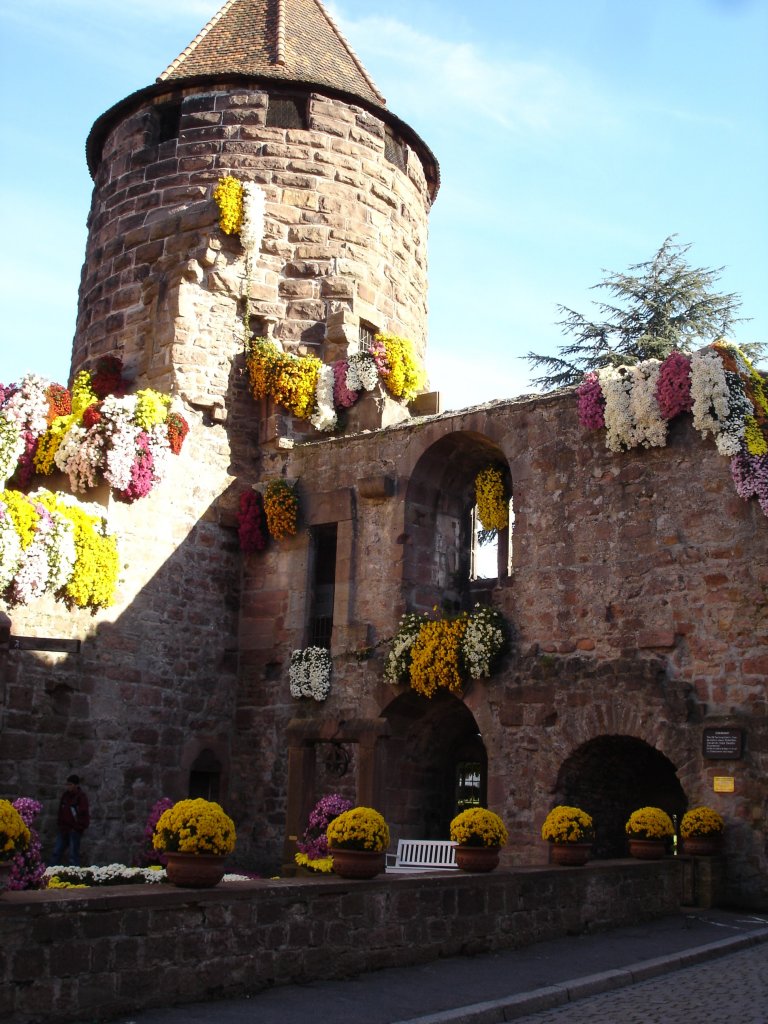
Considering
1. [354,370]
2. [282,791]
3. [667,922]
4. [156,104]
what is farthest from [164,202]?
[667,922]

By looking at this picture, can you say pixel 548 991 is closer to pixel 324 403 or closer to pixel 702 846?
pixel 702 846

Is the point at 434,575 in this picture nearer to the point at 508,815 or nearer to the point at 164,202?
the point at 508,815

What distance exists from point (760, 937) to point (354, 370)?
34.4 feet

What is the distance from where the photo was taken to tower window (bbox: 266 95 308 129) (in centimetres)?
1948

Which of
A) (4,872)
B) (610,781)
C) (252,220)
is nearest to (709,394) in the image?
(610,781)

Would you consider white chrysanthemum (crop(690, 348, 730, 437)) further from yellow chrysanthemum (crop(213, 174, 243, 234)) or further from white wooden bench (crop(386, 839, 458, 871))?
yellow chrysanthemum (crop(213, 174, 243, 234))

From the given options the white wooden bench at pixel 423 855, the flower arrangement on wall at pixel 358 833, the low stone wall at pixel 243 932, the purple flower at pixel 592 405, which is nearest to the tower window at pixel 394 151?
the purple flower at pixel 592 405

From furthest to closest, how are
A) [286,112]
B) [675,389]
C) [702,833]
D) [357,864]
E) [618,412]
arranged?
[286,112] → [618,412] → [675,389] → [702,833] → [357,864]

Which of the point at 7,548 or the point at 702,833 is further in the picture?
the point at 7,548

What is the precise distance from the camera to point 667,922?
10.7 m

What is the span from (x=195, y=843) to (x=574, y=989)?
2579mm

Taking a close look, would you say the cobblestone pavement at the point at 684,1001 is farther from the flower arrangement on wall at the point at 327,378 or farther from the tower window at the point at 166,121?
the tower window at the point at 166,121


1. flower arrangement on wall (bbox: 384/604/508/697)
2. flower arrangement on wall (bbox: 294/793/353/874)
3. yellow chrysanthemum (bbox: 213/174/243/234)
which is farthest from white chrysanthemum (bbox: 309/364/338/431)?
flower arrangement on wall (bbox: 294/793/353/874)

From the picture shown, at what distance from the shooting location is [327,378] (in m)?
18.0
